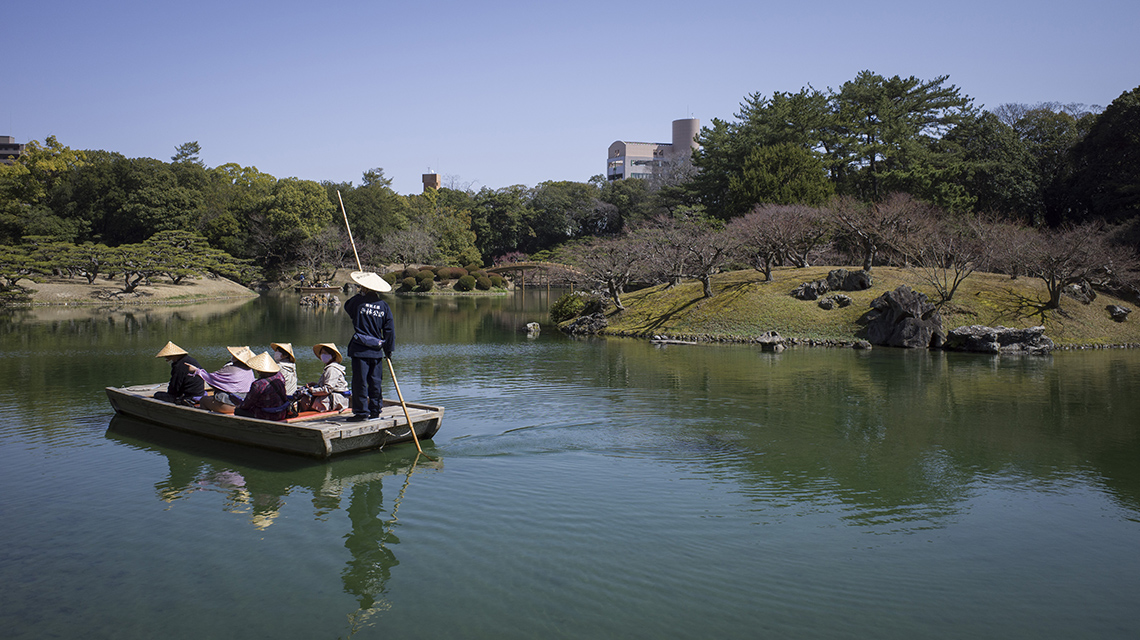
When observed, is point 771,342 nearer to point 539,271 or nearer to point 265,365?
point 265,365

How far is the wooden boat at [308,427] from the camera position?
8.70 meters

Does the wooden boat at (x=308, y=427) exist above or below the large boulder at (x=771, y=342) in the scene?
below

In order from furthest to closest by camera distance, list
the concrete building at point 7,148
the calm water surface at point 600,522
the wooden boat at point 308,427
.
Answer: the concrete building at point 7,148, the wooden boat at point 308,427, the calm water surface at point 600,522

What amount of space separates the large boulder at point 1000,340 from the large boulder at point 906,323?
681 mm

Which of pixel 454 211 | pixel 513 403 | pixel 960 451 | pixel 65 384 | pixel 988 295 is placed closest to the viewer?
pixel 960 451

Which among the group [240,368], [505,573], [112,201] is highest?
[112,201]

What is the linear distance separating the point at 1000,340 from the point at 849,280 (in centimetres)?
613

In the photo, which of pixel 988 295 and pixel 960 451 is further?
pixel 988 295

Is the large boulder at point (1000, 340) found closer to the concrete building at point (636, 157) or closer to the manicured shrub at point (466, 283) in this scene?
the manicured shrub at point (466, 283)

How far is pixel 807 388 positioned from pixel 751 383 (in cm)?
118

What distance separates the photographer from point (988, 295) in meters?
26.7

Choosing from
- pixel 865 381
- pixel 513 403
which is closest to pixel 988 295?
pixel 865 381

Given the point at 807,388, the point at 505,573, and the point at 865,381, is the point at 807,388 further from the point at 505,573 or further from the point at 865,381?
the point at 505,573

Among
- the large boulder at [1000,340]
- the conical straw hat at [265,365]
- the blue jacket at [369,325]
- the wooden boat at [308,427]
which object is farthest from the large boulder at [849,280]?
the conical straw hat at [265,365]
